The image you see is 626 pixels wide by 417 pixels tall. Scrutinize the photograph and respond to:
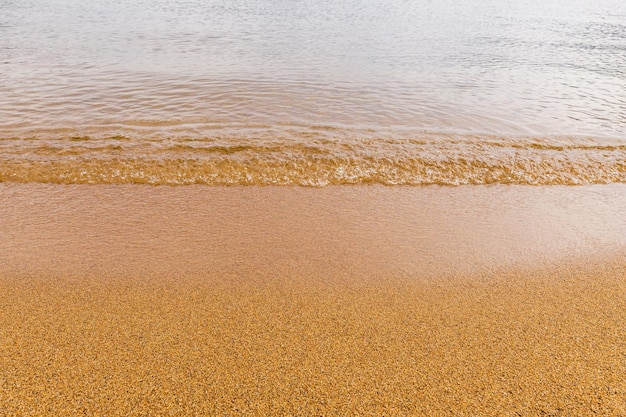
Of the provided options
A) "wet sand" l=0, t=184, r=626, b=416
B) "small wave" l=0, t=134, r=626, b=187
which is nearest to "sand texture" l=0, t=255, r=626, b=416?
"wet sand" l=0, t=184, r=626, b=416

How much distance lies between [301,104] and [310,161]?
3.20 metres

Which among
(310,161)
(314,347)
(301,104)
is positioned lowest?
(314,347)

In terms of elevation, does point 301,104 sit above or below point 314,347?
above

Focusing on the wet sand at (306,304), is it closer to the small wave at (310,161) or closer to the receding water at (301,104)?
the small wave at (310,161)

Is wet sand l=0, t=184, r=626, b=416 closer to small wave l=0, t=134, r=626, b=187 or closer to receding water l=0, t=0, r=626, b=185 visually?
small wave l=0, t=134, r=626, b=187

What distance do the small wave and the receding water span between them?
0.03 metres

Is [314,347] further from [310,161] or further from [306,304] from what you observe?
[310,161]

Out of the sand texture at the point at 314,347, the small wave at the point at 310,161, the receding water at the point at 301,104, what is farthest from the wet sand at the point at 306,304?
the receding water at the point at 301,104

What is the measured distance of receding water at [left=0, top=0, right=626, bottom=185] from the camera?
5.44 m

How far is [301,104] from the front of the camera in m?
8.34

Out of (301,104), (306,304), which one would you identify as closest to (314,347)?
(306,304)

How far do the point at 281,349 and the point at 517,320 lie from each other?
1.71 meters

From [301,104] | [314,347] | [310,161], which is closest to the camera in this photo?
[314,347]

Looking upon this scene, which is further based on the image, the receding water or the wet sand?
the receding water
